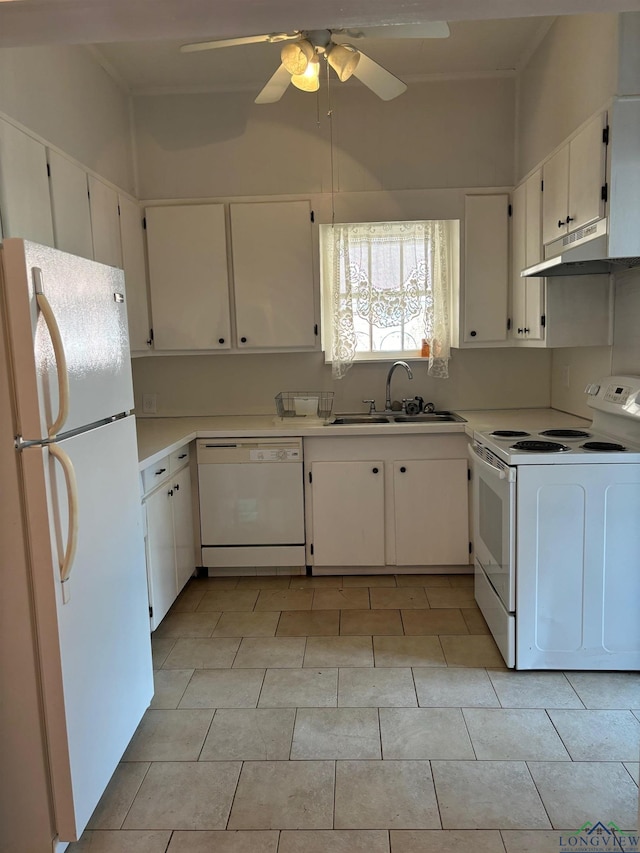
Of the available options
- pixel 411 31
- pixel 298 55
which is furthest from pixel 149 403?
pixel 411 31

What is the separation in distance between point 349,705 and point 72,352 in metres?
1.66

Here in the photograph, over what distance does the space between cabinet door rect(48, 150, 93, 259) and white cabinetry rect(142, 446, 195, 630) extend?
41.7 inches

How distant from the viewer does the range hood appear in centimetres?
233

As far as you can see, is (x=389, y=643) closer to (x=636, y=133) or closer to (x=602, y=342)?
(x=602, y=342)

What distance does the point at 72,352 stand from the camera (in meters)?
1.65

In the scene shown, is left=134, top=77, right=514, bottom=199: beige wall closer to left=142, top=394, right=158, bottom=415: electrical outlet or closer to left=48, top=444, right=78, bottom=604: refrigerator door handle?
left=142, top=394, right=158, bottom=415: electrical outlet

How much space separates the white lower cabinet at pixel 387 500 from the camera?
342cm

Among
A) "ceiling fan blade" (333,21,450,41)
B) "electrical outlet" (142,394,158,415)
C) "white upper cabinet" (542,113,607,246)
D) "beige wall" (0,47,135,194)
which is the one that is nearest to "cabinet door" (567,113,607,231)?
"white upper cabinet" (542,113,607,246)

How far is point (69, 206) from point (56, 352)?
146 cm

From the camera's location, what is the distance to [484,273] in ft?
11.8

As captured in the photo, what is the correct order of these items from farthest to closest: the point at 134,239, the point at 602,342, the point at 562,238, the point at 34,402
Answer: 1. the point at 134,239
2. the point at 602,342
3. the point at 562,238
4. the point at 34,402

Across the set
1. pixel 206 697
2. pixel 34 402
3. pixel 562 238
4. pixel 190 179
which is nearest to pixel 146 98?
pixel 190 179

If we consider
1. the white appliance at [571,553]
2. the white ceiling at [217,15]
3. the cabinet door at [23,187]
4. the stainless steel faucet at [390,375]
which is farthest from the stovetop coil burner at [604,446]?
the cabinet door at [23,187]

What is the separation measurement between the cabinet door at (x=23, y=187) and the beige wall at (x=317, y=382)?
1615 millimetres
